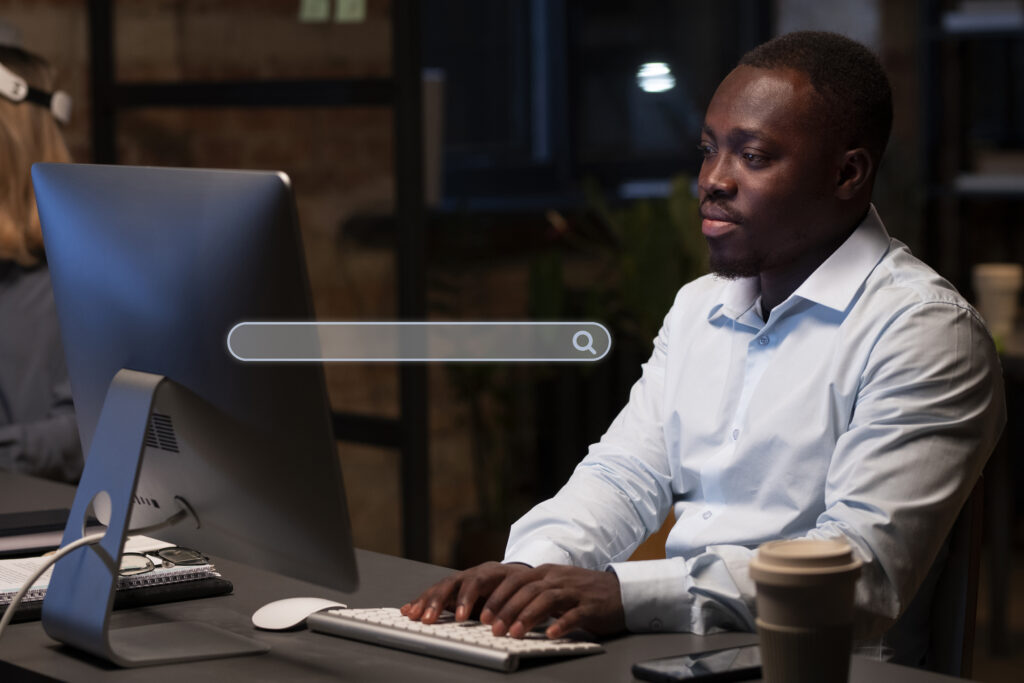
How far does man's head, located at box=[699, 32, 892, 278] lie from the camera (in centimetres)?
171

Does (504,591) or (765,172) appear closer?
(504,591)

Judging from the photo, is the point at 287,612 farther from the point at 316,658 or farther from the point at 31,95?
the point at 31,95

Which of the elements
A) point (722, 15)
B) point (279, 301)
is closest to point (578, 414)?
point (722, 15)

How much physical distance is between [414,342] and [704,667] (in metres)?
1.77

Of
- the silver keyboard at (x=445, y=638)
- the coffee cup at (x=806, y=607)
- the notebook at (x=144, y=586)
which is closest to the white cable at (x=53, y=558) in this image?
the notebook at (x=144, y=586)

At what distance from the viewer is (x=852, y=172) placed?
5.73 feet

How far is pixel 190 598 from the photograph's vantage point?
163 cm

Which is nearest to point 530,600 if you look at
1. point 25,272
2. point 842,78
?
point 842,78

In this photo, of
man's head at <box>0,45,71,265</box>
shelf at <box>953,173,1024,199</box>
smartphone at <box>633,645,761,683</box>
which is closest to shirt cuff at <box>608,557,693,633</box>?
smartphone at <box>633,645,761,683</box>

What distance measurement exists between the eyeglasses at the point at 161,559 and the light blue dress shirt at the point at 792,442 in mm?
401

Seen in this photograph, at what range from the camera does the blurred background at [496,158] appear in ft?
10.9

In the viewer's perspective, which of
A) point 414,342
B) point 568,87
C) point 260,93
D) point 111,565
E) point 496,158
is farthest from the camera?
point 568,87

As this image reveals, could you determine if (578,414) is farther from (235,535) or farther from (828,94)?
(235,535)

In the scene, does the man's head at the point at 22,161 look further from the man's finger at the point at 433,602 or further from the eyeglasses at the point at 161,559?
the man's finger at the point at 433,602
